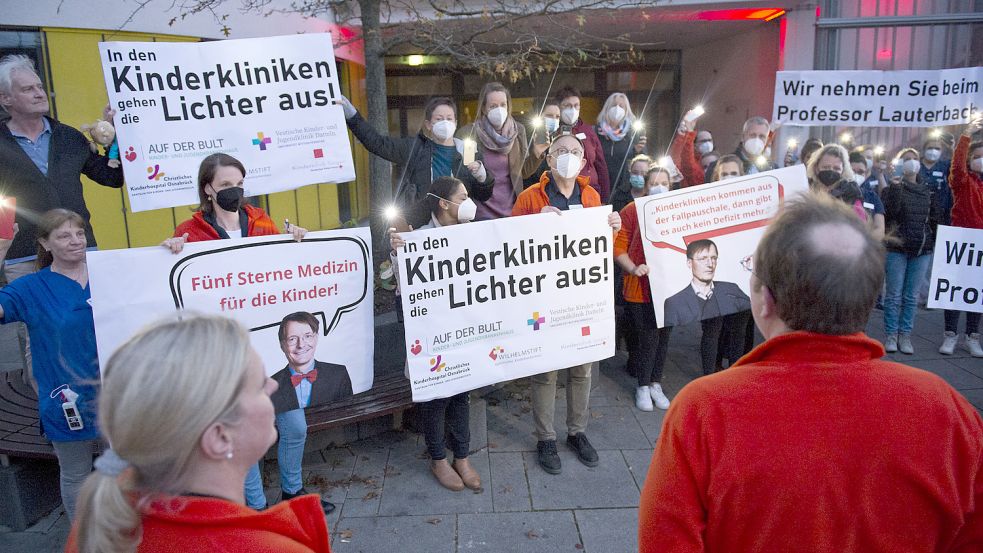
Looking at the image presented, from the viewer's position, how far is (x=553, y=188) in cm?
423

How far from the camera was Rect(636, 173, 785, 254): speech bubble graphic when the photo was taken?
4.48m

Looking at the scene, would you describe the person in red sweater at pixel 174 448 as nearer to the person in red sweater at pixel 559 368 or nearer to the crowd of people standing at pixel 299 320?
the crowd of people standing at pixel 299 320

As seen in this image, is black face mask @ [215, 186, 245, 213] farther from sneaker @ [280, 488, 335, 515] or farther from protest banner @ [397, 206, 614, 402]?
sneaker @ [280, 488, 335, 515]

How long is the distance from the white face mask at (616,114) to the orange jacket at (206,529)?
4.87 metres

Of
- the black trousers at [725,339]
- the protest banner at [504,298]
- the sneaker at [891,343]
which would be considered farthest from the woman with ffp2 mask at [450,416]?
the sneaker at [891,343]

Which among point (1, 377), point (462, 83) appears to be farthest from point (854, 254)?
point (462, 83)

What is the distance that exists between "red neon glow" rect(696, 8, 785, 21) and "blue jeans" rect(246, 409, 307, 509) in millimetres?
9950

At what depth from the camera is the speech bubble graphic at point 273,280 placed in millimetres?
3162

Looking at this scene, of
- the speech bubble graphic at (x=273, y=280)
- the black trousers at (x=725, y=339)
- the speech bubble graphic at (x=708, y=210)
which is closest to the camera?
the speech bubble graphic at (x=273, y=280)

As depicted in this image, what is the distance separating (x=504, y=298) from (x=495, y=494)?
117 cm

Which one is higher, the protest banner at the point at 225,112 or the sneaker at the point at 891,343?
the protest banner at the point at 225,112

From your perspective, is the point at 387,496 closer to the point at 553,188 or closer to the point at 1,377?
the point at 553,188

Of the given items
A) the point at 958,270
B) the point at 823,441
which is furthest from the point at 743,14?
the point at 823,441

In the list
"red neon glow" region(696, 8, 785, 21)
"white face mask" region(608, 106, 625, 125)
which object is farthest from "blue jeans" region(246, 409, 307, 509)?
"red neon glow" region(696, 8, 785, 21)
